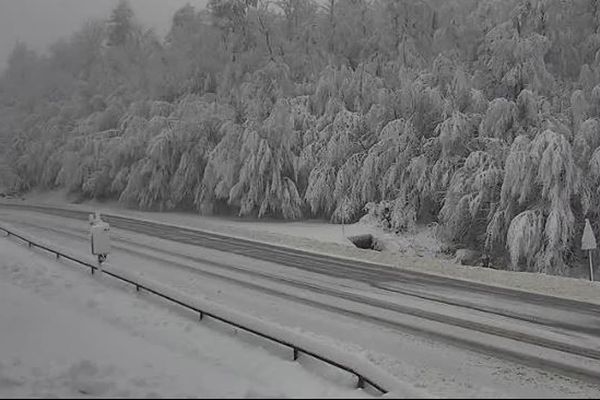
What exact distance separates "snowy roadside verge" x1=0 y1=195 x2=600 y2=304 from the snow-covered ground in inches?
284

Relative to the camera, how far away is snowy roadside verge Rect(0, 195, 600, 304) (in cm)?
1228

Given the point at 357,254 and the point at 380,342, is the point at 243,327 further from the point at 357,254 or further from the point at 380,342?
the point at 357,254

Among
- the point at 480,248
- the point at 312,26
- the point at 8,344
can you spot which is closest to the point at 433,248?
A: the point at 480,248

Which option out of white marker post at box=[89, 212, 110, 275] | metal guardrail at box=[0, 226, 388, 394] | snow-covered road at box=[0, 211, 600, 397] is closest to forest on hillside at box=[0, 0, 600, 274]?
snow-covered road at box=[0, 211, 600, 397]

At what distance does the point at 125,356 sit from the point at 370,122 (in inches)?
750

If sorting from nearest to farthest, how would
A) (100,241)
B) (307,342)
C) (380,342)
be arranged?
(307,342) → (380,342) → (100,241)

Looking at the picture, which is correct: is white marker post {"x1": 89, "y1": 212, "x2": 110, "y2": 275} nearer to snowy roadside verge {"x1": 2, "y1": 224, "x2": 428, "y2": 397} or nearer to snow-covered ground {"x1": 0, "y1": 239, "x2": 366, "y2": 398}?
snow-covered ground {"x1": 0, "y1": 239, "x2": 366, "y2": 398}

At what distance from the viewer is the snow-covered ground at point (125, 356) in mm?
5859

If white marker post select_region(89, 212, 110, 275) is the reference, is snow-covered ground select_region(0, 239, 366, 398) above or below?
below

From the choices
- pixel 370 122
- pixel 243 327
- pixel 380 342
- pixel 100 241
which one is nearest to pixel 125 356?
pixel 243 327

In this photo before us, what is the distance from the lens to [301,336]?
7.21 m

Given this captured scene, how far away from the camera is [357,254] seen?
17328 mm

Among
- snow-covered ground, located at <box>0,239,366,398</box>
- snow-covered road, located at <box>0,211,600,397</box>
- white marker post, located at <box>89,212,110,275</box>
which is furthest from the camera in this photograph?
white marker post, located at <box>89,212,110,275</box>

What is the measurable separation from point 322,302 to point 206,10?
107 feet
